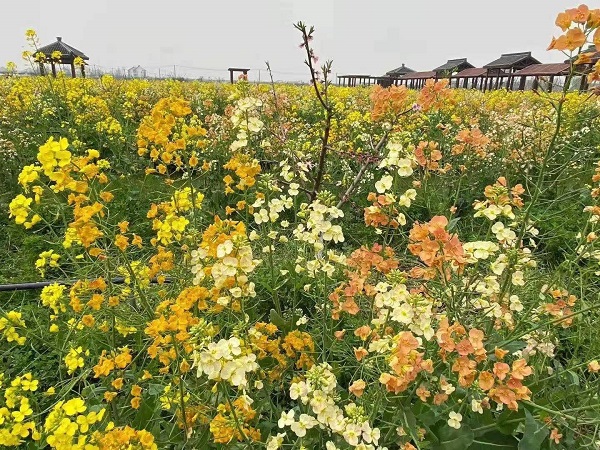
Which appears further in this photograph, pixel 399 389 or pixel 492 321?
pixel 492 321

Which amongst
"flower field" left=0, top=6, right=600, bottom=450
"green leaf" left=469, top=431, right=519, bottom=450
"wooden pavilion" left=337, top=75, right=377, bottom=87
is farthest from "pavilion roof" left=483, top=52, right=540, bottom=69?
"green leaf" left=469, top=431, right=519, bottom=450

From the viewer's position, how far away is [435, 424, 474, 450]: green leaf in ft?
4.55

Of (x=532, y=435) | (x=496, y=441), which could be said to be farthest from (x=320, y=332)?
(x=532, y=435)

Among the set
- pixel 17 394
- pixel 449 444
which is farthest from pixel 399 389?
pixel 17 394

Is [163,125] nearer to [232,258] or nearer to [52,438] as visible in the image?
[232,258]

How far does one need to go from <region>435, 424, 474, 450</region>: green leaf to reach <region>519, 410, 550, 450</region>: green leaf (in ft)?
0.45

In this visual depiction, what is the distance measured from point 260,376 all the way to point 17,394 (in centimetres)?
80

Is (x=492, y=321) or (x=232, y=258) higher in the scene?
(x=232, y=258)

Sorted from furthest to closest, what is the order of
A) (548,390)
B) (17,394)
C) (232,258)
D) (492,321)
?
(548,390), (17,394), (492,321), (232,258)

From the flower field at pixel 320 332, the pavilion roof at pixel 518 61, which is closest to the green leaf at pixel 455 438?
the flower field at pixel 320 332

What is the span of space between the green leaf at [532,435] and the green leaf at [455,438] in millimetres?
137

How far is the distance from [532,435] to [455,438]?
20 centimetres

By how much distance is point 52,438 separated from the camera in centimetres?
118

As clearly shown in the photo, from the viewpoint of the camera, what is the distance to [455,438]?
4.63ft
